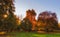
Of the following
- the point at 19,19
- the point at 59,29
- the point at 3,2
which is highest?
the point at 3,2

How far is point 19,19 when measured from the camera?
31.6 m

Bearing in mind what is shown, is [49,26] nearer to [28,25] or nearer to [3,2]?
[28,25]

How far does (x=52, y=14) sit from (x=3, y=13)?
27.5ft

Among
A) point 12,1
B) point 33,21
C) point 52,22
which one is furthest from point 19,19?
point 52,22

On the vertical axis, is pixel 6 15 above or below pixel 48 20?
above

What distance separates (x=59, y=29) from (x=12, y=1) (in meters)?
9.52

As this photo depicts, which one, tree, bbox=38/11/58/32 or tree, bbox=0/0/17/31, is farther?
tree, bbox=38/11/58/32

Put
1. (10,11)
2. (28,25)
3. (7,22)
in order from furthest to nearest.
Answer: (28,25)
(10,11)
(7,22)

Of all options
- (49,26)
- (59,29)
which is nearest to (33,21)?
(49,26)

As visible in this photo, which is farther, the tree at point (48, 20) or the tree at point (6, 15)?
the tree at point (48, 20)

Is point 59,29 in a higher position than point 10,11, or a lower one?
lower

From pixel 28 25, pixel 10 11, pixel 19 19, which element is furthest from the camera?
pixel 19 19

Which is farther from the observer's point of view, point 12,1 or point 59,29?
point 12,1

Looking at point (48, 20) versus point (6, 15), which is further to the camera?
point (48, 20)
